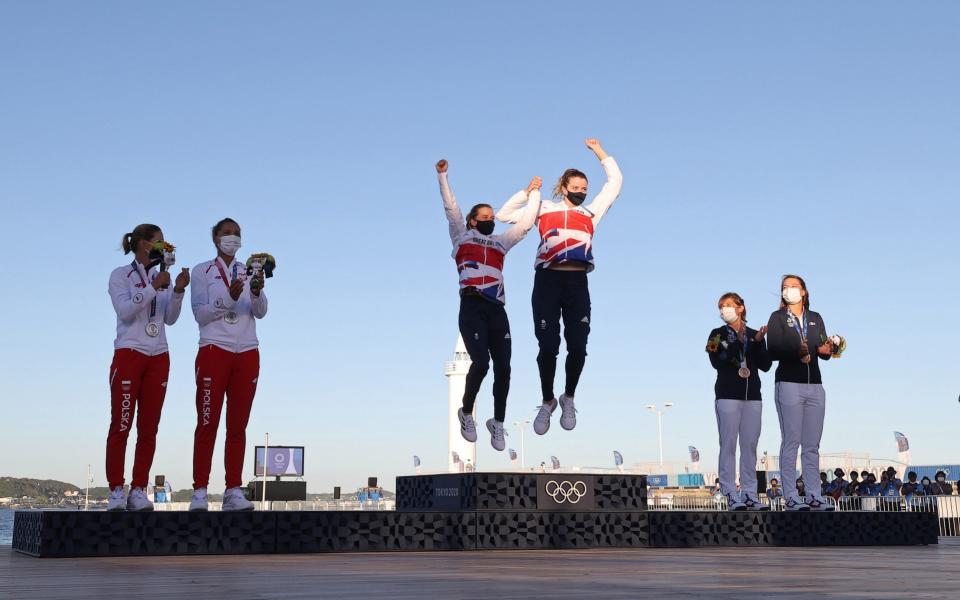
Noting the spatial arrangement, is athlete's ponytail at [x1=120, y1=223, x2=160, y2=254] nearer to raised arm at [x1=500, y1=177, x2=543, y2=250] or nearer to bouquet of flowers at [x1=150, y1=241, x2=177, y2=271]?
bouquet of flowers at [x1=150, y1=241, x2=177, y2=271]

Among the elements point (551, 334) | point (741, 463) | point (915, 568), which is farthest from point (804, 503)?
point (915, 568)

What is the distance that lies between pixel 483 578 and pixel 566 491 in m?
5.24

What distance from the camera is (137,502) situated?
8242 mm

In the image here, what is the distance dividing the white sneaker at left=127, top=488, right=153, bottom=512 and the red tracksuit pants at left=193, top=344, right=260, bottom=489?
17.8 inches

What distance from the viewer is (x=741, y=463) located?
1120 cm

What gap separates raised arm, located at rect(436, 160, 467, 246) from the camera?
10.3 meters

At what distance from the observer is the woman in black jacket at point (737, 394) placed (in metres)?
11.0

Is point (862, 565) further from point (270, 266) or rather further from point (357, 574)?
point (270, 266)

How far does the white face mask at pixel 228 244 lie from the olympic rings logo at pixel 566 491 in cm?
401

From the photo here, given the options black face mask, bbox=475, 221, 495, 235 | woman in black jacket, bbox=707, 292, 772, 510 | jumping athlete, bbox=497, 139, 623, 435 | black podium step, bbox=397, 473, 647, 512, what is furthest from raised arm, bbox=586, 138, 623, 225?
black podium step, bbox=397, 473, 647, 512

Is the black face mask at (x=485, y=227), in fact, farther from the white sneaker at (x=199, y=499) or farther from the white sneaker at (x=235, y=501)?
the white sneaker at (x=199, y=499)

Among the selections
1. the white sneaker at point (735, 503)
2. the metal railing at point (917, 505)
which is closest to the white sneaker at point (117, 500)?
the white sneaker at point (735, 503)

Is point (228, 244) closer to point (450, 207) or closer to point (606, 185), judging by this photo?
point (450, 207)

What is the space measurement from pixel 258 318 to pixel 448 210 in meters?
2.71
